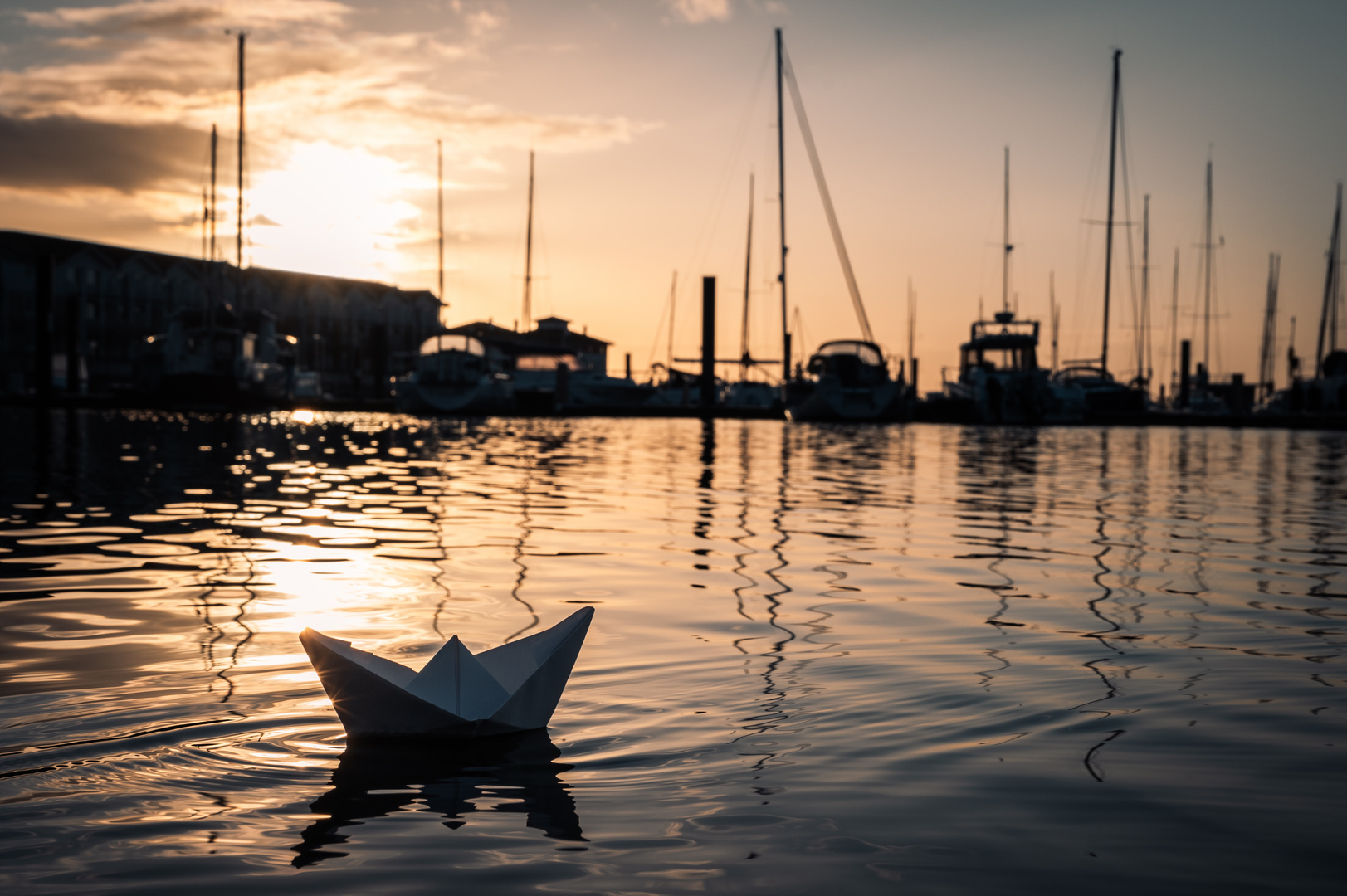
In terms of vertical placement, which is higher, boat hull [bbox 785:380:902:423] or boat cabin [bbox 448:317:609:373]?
boat cabin [bbox 448:317:609:373]

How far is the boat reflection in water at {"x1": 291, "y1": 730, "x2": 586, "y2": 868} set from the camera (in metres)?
Result: 3.48

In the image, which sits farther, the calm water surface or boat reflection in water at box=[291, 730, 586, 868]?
boat reflection in water at box=[291, 730, 586, 868]

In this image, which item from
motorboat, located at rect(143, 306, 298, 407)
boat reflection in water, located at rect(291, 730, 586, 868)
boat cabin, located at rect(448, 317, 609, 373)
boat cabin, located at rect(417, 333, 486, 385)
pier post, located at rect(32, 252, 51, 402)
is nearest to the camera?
boat reflection in water, located at rect(291, 730, 586, 868)

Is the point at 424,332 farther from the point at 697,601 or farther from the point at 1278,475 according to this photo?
the point at 697,601

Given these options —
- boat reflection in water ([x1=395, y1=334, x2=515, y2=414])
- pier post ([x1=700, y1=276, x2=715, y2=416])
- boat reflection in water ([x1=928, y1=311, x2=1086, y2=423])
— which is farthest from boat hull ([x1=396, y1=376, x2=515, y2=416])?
boat reflection in water ([x1=928, y1=311, x2=1086, y2=423])

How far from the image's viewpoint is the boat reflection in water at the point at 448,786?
3.48m

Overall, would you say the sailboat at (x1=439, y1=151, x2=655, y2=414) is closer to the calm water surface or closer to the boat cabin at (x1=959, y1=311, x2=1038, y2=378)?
the boat cabin at (x1=959, y1=311, x2=1038, y2=378)

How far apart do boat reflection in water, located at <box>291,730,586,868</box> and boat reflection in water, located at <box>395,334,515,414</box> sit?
4701 centimetres

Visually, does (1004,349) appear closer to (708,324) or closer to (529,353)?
(708,324)

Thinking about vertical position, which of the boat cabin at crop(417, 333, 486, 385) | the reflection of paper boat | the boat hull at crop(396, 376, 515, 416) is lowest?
the reflection of paper boat

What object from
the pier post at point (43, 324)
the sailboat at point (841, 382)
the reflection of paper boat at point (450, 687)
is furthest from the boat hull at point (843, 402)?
the reflection of paper boat at point (450, 687)

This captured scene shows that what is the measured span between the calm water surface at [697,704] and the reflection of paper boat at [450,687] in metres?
0.11

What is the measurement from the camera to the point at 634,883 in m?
3.05

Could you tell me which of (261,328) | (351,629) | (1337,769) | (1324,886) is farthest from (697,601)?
(261,328)
